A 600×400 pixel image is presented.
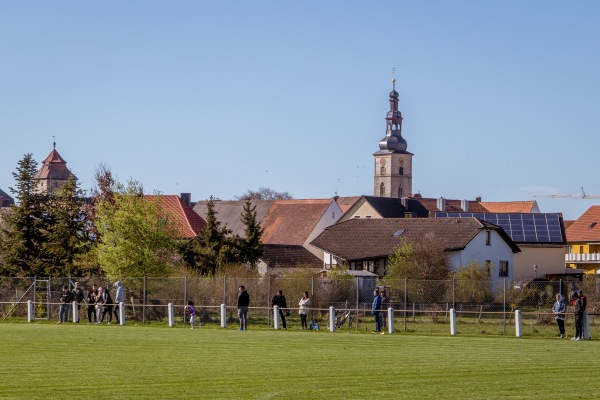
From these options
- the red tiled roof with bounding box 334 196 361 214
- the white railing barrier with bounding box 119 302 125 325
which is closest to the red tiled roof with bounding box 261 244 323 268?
the red tiled roof with bounding box 334 196 361 214

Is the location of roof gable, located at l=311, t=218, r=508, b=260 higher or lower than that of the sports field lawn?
higher

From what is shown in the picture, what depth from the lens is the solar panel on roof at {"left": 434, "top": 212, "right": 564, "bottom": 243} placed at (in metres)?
93.8

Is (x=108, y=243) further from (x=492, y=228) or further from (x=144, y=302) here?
(x=492, y=228)

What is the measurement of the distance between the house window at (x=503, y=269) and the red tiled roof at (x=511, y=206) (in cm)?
6361

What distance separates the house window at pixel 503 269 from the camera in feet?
263

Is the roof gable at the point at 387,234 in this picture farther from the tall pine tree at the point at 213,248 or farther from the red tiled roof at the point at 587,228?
the red tiled roof at the point at 587,228

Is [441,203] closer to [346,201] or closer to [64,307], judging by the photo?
[346,201]

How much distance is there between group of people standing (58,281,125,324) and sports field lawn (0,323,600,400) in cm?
1116

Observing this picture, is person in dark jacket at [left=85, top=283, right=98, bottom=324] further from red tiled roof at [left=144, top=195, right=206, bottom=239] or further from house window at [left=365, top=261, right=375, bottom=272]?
red tiled roof at [left=144, top=195, right=206, bottom=239]

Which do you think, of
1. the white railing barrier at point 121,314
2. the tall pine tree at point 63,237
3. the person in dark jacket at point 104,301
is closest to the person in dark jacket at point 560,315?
the white railing barrier at point 121,314

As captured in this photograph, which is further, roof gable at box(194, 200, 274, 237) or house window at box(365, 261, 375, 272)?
roof gable at box(194, 200, 274, 237)

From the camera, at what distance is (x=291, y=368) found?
23266 millimetres

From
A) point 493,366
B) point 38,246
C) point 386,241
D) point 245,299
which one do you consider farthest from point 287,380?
point 386,241

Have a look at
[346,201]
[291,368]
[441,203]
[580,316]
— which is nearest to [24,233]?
[580,316]
